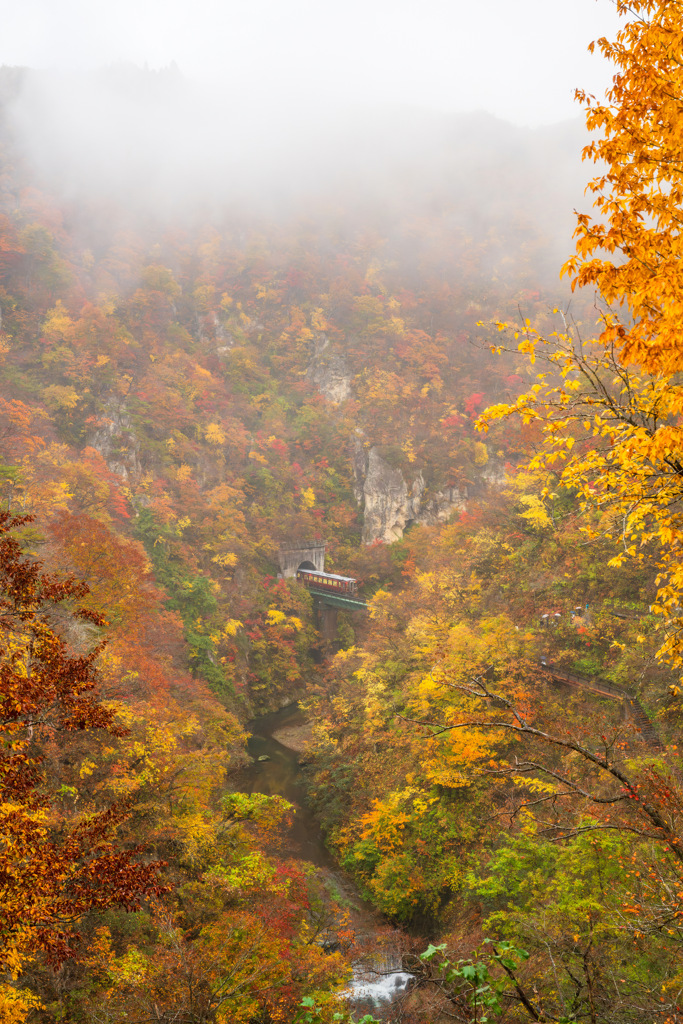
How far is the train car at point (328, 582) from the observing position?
33906 mm

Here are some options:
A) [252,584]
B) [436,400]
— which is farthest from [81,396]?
[436,400]

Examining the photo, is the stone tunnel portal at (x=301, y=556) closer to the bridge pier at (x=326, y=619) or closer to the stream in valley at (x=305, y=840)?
the bridge pier at (x=326, y=619)

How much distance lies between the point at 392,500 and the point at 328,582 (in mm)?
11409

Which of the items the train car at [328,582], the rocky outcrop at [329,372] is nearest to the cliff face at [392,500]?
the train car at [328,582]

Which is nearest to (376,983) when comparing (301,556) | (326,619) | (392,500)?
(326,619)

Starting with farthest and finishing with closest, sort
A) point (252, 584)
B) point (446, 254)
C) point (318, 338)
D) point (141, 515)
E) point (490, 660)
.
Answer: point (446, 254)
point (318, 338)
point (252, 584)
point (141, 515)
point (490, 660)

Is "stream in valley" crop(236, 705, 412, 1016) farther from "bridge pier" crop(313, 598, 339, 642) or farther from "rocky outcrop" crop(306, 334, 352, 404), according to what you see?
"rocky outcrop" crop(306, 334, 352, 404)

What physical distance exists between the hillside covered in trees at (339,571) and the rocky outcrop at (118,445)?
306 millimetres

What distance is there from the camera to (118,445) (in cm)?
3512

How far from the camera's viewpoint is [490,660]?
15312mm

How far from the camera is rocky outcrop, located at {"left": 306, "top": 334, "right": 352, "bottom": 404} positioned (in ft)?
164

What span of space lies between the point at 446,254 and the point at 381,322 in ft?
62.4

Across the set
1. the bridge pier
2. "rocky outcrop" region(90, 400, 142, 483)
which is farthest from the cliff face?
"rocky outcrop" region(90, 400, 142, 483)

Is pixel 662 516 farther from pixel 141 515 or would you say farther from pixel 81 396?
pixel 81 396
